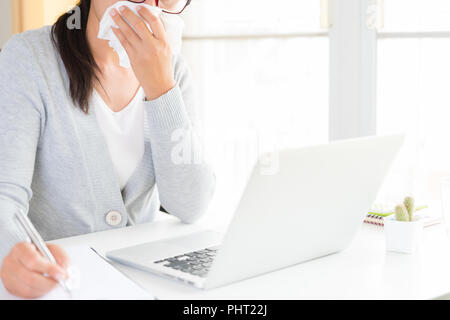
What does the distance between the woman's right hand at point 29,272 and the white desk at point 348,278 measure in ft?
0.42

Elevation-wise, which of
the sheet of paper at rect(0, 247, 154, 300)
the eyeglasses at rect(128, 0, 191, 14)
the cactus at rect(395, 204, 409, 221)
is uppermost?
the eyeglasses at rect(128, 0, 191, 14)

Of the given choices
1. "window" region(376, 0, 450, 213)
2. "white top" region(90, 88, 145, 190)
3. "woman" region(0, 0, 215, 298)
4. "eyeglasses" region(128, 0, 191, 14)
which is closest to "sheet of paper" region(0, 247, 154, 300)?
"woman" region(0, 0, 215, 298)

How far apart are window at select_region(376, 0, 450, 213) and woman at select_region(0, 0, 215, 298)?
85 centimetres

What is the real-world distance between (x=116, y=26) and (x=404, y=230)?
652mm

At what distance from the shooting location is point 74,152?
3.86ft

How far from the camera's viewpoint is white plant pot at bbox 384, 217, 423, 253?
39.4 inches

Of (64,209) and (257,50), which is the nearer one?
(64,209)

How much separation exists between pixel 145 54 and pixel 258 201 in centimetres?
50

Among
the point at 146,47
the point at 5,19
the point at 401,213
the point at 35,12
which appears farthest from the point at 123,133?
the point at 5,19

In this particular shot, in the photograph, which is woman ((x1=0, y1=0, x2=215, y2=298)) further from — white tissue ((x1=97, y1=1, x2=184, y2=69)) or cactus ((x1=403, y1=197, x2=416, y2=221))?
cactus ((x1=403, y1=197, x2=416, y2=221))

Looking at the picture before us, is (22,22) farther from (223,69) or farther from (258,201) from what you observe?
(258,201)
